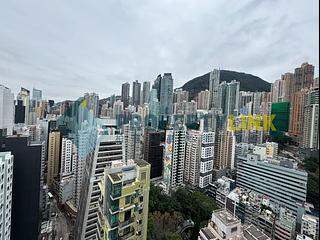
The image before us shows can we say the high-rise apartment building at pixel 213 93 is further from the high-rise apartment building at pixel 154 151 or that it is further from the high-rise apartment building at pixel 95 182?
the high-rise apartment building at pixel 95 182

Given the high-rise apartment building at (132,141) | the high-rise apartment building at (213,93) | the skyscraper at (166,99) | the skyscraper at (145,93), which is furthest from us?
the skyscraper at (145,93)

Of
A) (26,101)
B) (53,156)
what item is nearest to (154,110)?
(53,156)

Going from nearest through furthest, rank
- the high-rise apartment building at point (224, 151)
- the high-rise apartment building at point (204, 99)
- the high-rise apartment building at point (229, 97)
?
the high-rise apartment building at point (229, 97), the high-rise apartment building at point (224, 151), the high-rise apartment building at point (204, 99)

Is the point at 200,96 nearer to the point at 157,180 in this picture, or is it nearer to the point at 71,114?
the point at 157,180

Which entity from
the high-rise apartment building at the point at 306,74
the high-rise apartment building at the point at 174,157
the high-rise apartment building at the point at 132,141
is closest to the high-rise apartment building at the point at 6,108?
the high-rise apartment building at the point at 132,141

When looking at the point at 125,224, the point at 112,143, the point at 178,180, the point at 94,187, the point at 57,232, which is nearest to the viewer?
the point at 125,224

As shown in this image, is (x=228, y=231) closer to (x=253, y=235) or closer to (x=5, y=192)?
(x=253, y=235)

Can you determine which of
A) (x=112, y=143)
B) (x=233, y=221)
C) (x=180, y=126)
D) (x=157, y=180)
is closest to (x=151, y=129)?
(x=180, y=126)
